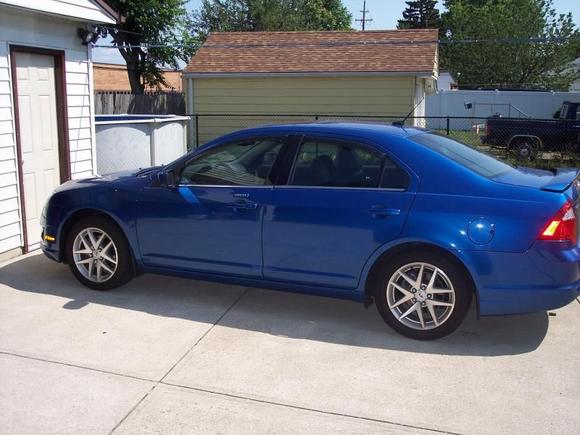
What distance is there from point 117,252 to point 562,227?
370 centimetres

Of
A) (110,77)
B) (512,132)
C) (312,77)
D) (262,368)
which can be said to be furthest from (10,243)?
(110,77)

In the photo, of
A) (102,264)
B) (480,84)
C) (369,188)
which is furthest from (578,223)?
(480,84)

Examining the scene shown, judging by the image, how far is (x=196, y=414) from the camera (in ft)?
12.3

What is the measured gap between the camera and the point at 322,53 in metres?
18.4

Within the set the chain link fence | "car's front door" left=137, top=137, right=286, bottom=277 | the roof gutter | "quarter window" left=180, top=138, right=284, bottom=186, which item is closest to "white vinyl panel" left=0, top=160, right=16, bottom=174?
"car's front door" left=137, top=137, right=286, bottom=277

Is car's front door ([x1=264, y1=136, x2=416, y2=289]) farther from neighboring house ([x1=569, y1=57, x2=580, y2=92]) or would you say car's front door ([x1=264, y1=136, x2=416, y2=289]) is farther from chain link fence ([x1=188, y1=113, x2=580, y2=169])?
neighboring house ([x1=569, y1=57, x2=580, y2=92])

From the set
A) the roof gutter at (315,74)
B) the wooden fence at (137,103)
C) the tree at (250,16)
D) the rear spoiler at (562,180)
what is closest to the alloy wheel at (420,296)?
the rear spoiler at (562,180)

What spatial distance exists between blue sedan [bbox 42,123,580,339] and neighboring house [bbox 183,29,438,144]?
39.5 feet

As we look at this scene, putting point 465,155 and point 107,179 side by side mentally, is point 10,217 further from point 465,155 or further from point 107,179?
point 465,155

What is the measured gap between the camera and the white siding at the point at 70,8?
6742 mm

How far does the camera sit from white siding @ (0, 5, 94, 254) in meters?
6.73

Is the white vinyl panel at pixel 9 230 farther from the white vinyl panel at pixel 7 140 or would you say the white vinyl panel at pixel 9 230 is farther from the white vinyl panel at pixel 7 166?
the white vinyl panel at pixel 7 140

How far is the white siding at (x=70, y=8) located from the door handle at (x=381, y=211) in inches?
171

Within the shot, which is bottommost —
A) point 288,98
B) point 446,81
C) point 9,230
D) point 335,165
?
point 9,230
